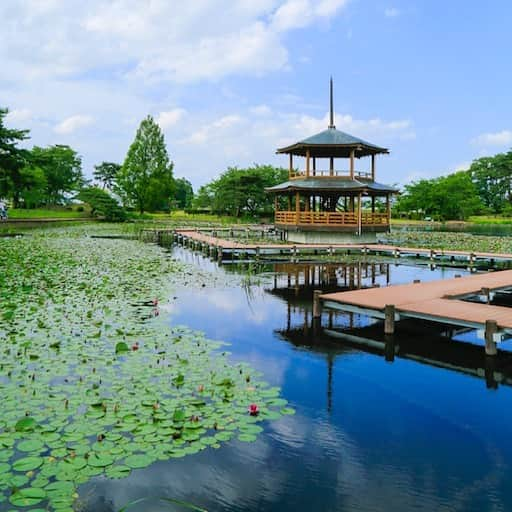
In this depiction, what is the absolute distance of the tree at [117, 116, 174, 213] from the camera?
55094 millimetres

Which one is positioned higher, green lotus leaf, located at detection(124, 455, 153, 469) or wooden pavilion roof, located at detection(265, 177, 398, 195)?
wooden pavilion roof, located at detection(265, 177, 398, 195)

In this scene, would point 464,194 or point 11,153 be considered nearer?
point 11,153

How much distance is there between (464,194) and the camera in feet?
192

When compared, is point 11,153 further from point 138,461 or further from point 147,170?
point 138,461

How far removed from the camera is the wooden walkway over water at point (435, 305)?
24.1 feet

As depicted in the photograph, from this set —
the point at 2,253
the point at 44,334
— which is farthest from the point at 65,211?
the point at 44,334

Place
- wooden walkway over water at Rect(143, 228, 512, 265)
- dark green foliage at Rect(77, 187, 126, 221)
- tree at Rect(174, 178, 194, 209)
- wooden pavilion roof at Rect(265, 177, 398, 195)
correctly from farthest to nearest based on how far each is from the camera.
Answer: tree at Rect(174, 178, 194, 209), dark green foliage at Rect(77, 187, 126, 221), wooden pavilion roof at Rect(265, 177, 398, 195), wooden walkway over water at Rect(143, 228, 512, 265)

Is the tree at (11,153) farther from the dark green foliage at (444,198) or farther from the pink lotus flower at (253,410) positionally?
the dark green foliage at (444,198)

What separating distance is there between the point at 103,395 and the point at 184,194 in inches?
3395

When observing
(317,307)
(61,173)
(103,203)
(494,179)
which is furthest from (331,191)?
(494,179)

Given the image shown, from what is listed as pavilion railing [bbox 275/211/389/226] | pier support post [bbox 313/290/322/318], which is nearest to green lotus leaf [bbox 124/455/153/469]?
pier support post [bbox 313/290/322/318]

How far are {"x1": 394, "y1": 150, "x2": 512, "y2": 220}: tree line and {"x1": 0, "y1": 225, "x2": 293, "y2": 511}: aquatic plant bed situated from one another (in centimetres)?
5369

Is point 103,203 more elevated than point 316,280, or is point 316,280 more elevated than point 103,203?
point 103,203

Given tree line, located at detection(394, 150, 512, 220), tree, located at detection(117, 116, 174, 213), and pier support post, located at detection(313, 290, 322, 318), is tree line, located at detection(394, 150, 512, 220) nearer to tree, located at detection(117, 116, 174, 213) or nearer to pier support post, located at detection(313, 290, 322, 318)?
tree, located at detection(117, 116, 174, 213)
